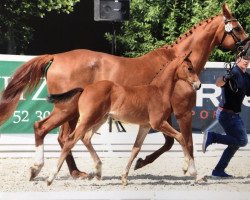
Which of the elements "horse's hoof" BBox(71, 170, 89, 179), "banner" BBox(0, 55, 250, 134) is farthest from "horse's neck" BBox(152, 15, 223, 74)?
"banner" BBox(0, 55, 250, 134)

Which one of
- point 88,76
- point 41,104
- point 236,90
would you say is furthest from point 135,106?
point 41,104

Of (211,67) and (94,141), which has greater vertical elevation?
(211,67)

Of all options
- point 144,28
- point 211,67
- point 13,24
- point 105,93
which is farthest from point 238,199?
point 13,24

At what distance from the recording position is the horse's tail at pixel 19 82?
10844 mm

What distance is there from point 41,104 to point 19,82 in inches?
91.3

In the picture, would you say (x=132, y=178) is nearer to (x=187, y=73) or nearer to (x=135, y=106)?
(x=135, y=106)

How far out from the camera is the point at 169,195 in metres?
7.98

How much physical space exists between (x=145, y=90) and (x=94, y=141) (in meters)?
3.53

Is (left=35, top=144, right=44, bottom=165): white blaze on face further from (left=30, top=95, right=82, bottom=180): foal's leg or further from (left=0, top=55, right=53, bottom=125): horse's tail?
(left=0, top=55, right=53, bottom=125): horse's tail

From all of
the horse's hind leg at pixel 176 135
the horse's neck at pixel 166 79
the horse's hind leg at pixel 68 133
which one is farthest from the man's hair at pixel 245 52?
the horse's hind leg at pixel 68 133

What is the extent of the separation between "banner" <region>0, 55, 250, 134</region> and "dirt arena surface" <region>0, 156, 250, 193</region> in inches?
22.8

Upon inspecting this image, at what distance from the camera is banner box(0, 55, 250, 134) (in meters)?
13.0

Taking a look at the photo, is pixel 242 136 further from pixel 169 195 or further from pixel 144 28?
pixel 144 28

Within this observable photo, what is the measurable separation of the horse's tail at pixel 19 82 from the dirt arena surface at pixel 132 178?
0.93 m
